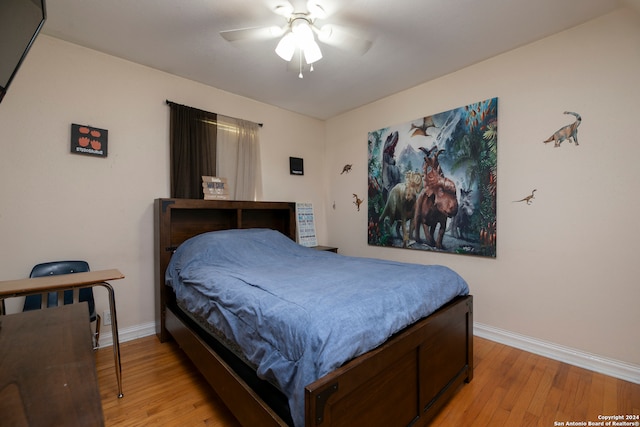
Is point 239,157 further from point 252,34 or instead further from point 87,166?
point 252,34

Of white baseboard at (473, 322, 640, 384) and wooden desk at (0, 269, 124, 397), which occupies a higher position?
wooden desk at (0, 269, 124, 397)

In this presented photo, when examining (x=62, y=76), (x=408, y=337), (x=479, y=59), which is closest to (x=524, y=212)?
(x=479, y=59)

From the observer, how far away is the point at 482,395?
1.78 m

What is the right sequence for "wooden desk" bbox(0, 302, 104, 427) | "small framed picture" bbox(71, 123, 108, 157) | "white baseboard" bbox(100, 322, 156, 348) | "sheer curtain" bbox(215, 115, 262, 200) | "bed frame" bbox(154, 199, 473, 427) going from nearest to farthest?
"wooden desk" bbox(0, 302, 104, 427) < "bed frame" bbox(154, 199, 473, 427) < "small framed picture" bbox(71, 123, 108, 157) < "white baseboard" bbox(100, 322, 156, 348) < "sheer curtain" bbox(215, 115, 262, 200)

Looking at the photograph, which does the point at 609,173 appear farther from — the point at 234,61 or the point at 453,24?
the point at 234,61

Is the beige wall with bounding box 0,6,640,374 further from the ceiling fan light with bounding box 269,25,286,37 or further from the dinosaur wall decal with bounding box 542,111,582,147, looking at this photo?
the ceiling fan light with bounding box 269,25,286,37

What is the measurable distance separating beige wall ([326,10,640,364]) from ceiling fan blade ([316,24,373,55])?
4.53ft

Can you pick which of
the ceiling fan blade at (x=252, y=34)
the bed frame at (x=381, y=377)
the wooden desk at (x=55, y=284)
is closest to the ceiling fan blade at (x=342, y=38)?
the ceiling fan blade at (x=252, y=34)

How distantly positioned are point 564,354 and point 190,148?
386 cm

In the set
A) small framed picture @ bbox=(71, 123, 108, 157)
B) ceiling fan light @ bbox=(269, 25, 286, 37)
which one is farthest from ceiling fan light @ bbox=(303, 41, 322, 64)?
small framed picture @ bbox=(71, 123, 108, 157)

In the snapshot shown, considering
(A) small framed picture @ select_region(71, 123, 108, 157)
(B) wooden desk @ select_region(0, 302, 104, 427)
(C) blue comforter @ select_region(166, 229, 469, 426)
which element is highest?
(A) small framed picture @ select_region(71, 123, 108, 157)

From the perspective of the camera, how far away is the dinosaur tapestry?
259cm

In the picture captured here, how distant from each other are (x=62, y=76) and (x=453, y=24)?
3.20 metres

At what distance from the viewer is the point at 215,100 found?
10.3ft
